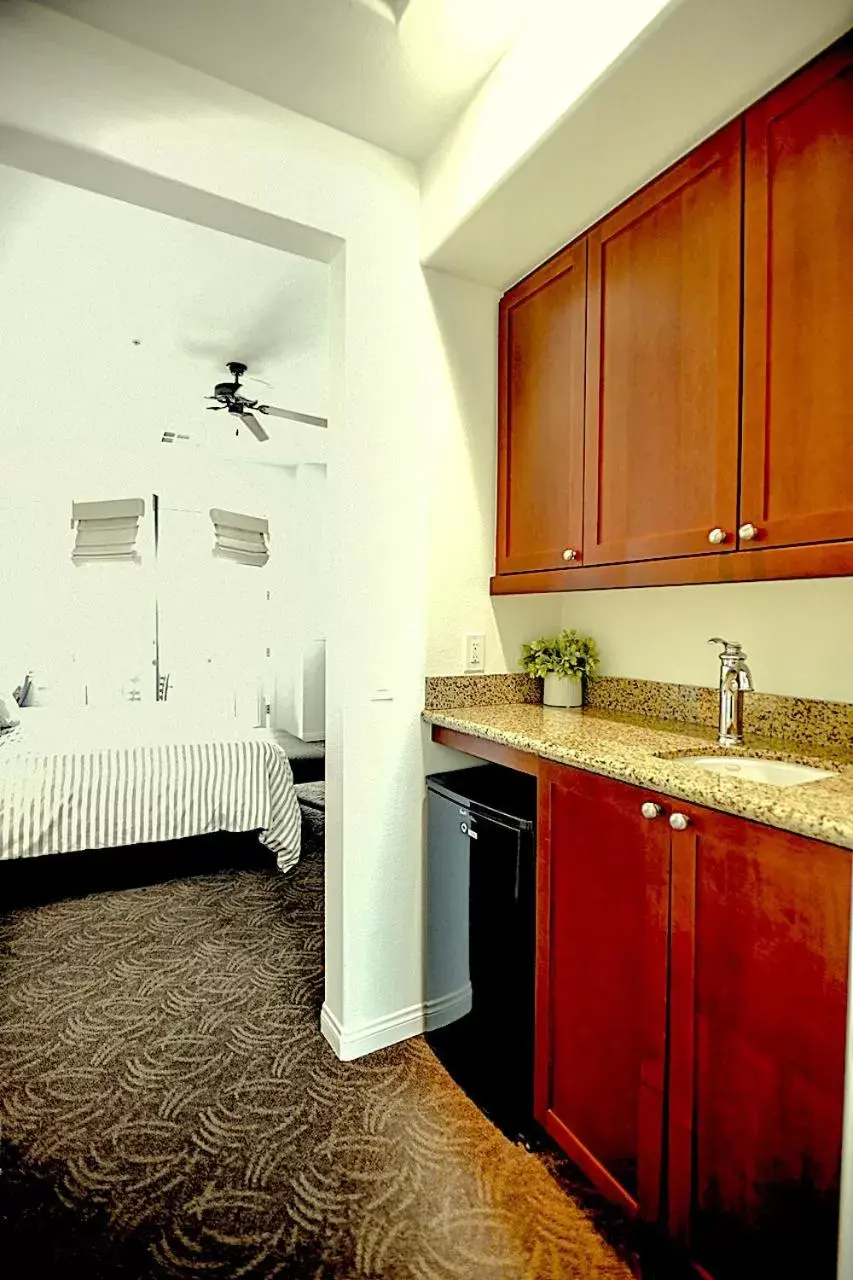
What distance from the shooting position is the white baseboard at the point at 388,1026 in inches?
78.5

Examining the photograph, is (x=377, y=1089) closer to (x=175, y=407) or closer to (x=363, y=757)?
(x=363, y=757)

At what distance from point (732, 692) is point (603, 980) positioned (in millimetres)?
766

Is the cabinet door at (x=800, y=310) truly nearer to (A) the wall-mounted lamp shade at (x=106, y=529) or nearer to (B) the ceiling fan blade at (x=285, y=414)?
(B) the ceiling fan blade at (x=285, y=414)

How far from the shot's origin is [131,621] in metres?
5.88

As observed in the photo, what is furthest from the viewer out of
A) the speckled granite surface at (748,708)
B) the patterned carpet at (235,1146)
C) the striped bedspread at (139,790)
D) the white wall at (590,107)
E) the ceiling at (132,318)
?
the striped bedspread at (139,790)

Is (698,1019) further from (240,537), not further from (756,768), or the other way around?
(240,537)

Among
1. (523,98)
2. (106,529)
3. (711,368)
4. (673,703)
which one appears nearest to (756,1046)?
(673,703)

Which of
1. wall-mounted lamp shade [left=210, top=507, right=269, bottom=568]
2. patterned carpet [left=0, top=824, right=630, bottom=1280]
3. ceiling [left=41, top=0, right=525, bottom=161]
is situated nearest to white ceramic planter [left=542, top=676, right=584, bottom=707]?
patterned carpet [left=0, top=824, right=630, bottom=1280]

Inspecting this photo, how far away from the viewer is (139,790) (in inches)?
130

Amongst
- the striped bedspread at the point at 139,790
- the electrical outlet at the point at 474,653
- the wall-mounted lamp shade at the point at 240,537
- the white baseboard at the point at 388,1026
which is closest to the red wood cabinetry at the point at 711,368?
the electrical outlet at the point at 474,653

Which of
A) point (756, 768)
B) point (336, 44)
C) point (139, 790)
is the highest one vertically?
point (336, 44)

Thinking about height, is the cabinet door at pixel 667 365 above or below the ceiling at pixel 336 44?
below

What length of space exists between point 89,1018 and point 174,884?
3.81 feet

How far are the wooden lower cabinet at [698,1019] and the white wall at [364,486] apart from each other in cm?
61
